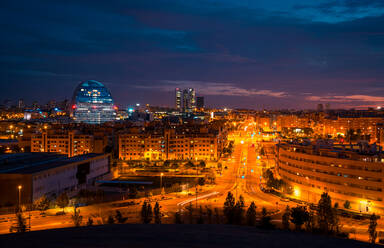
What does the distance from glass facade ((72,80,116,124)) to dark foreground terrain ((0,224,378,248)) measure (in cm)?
5483

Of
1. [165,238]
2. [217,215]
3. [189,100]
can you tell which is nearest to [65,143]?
[217,215]

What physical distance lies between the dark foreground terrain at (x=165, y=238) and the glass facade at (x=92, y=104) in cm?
5483

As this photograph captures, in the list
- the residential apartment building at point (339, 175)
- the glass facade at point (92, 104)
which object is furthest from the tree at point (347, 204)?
the glass facade at point (92, 104)

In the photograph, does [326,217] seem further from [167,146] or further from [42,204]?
[167,146]

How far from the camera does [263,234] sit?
735 cm

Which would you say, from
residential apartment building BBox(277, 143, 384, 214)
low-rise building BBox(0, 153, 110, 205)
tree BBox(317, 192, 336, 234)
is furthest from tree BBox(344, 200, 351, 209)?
low-rise building BBox(0, 153, 110, 205)

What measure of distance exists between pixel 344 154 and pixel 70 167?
45.5 ft

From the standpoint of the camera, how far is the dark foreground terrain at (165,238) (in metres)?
6.05

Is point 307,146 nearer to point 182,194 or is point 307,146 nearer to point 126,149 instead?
point 182,194

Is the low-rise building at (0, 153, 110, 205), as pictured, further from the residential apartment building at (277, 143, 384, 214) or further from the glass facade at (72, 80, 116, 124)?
the glass facade at (72, 80, 116, 124)

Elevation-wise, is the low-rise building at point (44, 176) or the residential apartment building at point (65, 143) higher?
the residential apartment building at point (65, 143)

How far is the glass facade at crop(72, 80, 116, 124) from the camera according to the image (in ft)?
195

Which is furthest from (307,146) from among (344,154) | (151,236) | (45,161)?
(45,161)

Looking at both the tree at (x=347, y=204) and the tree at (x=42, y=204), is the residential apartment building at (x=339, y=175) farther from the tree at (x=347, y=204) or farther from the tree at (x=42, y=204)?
the tree at (x=42, y=204)
